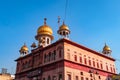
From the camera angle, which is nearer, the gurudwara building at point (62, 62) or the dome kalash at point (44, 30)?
the gurudwara building at point (62, 62)

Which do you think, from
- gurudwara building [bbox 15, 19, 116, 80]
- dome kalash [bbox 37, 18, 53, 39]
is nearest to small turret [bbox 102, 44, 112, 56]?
gurudwara building [bbox 15, 19, 116, 80]

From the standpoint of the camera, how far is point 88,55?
36.7 metres

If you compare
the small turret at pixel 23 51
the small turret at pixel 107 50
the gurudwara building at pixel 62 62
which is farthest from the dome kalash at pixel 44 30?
the small turret at pixel 107 50

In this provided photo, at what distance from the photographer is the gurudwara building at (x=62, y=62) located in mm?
31747

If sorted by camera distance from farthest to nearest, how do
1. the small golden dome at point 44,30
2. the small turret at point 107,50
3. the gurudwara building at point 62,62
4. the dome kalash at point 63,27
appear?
the small turret at point 107,50
the small golden dome at point 44,30
the dome kalash at point 63,27
the gurudwara building at point 62,62

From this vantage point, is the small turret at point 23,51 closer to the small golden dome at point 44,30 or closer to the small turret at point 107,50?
the small golden dome at point 44,30

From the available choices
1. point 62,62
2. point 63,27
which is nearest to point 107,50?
point 63,27

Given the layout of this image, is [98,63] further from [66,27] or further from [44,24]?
[44,24]

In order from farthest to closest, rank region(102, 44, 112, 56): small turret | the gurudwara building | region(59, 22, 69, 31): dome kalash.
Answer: region(102, 44, 112, 56): small turret, region(59, 22, 69, 31): dome kalash, the gurudwara building

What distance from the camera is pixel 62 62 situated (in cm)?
3105

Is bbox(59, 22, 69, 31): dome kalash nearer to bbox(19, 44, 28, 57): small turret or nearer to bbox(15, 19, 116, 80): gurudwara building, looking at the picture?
bbox(15, 19, 116, 80): gurudwara building

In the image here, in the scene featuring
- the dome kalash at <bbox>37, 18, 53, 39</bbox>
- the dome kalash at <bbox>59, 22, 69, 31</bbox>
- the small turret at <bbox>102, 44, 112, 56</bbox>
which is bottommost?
the small turret at <bbox>102, 44, 112, 56</bbox>

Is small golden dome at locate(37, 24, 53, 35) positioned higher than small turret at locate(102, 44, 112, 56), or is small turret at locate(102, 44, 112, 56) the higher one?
small golden dome at locate(37, 24, 53, 35)

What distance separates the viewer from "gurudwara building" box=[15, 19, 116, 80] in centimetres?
3175
